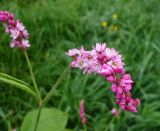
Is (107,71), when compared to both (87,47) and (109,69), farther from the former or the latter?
(87,47)

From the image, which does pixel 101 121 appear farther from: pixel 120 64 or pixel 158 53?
pixel 120 64

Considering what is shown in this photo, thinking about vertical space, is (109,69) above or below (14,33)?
below

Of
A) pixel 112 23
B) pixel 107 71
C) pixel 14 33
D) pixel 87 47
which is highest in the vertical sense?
pixel 112 23

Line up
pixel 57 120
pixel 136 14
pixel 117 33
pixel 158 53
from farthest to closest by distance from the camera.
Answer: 1. pixel 136 14
2. pixel 117 33
3. pixel 158 53
4. pixel 57 120

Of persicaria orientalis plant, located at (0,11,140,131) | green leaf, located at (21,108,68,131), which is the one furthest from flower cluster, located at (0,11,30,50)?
green leaf, located at (21,108,68,131)

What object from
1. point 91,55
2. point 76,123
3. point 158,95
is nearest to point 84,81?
point 76,123

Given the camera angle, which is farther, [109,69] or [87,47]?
[87,47]

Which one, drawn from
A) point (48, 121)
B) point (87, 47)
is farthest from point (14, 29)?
point (87, 47)

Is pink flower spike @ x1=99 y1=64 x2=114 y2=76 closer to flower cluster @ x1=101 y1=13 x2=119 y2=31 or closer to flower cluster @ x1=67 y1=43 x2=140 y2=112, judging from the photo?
flower cluster @ x1=67 y1=43 x2=140 y2=112
